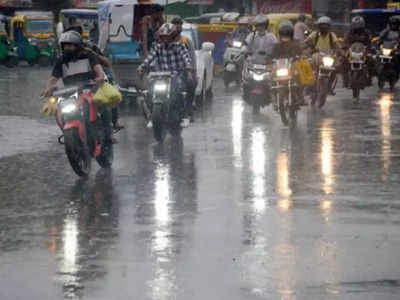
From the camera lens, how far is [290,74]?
20.0 m

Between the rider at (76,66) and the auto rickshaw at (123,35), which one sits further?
the auto rickshaw at (123,35)

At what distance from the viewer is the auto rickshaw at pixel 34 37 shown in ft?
163

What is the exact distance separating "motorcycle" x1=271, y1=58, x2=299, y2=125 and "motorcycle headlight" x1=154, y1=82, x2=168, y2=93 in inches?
105

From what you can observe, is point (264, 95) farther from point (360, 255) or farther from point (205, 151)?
point (360, 255)

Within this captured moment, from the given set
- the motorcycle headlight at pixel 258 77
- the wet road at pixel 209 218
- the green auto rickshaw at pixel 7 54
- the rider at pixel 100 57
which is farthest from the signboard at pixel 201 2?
the wet road at pixel 209 218

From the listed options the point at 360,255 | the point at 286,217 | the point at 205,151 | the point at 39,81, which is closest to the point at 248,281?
the point at 360,255

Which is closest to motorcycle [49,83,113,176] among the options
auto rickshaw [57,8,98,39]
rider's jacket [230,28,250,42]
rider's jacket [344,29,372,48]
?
rider's jacket [344,29,372,48]

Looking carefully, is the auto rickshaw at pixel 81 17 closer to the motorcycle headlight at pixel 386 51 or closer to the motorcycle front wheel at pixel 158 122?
the motorcycle headlight at pixel 386 51

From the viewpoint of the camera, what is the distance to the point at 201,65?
80.7ft

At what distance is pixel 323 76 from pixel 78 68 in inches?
421

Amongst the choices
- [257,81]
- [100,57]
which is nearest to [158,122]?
[100,57]

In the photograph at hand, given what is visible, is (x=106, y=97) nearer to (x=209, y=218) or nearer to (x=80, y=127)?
(x=80, y=127)

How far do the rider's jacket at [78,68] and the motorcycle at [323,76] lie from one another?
Answer: 33.0ft

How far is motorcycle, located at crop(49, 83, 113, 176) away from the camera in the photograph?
41.9 feet
